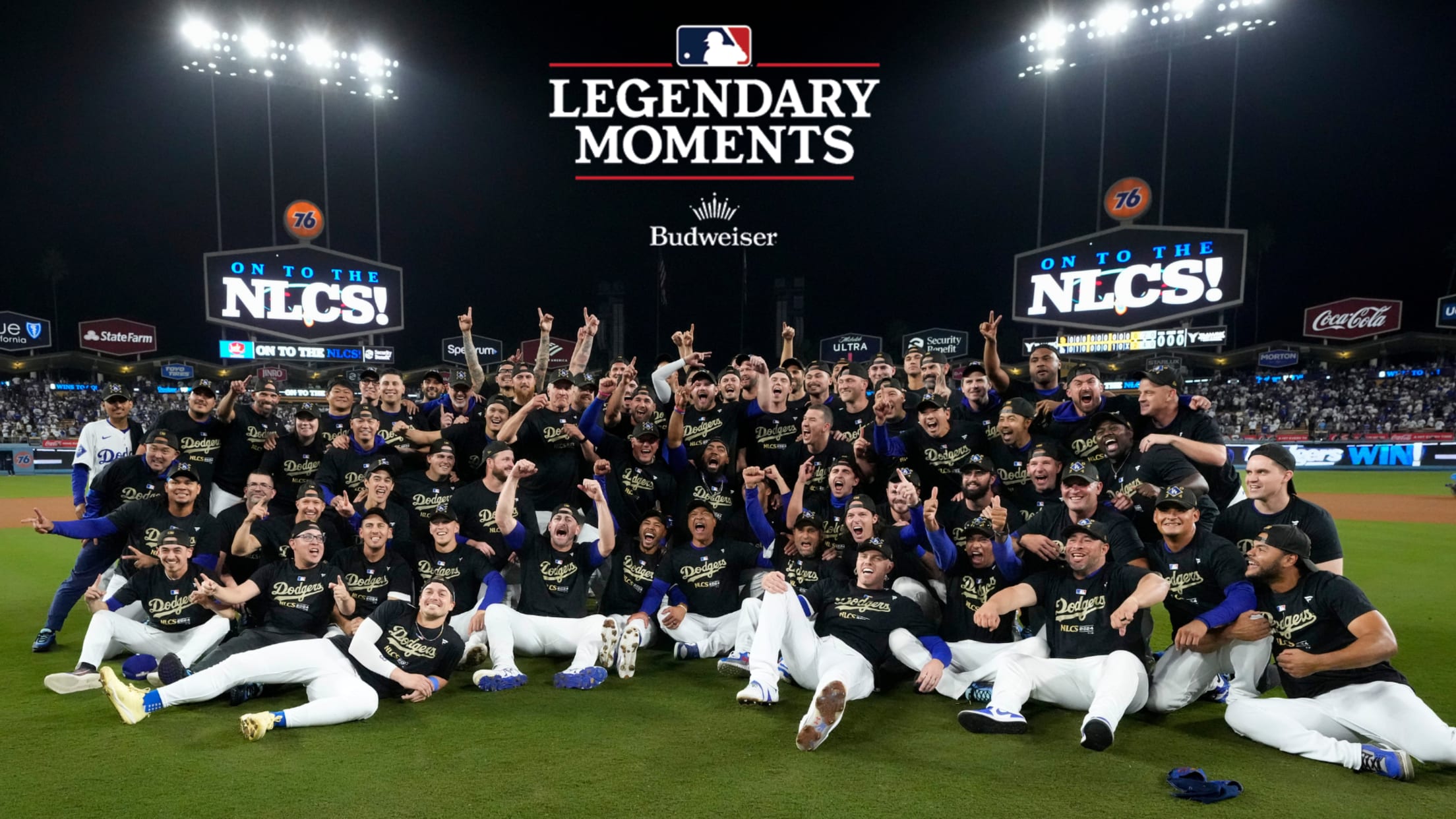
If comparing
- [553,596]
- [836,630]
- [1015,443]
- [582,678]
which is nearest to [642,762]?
[582,678]

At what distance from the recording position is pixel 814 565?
23.5 feet

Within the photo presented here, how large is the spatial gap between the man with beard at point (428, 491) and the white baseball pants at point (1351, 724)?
22.8 feet

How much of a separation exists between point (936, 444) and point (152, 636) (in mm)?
7105

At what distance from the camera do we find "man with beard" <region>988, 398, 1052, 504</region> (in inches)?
288

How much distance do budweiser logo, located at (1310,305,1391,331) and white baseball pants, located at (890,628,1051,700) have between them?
1767 inches

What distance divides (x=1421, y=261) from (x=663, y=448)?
227 ft

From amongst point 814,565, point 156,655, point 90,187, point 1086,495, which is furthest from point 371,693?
point 90,187

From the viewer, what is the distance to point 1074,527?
590 centimetres

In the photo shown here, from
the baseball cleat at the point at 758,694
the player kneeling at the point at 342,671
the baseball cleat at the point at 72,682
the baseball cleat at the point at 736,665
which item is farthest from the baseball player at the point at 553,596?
the baseball cleat at the point at 72,682

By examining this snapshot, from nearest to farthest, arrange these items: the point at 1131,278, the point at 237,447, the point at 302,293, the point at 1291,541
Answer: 1. the point at 1291,541
2. the point at 237,447
3. the point at 1131,278
4. the point at 302,293

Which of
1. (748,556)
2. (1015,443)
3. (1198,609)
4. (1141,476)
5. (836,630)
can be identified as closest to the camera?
(1198,609)

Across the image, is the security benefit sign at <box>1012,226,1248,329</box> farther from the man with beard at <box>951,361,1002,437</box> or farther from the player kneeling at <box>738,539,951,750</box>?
the player kneeling at <box>738,539,951,750</box>

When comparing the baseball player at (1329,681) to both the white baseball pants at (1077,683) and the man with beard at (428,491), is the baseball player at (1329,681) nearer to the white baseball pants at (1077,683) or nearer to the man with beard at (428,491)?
the white baseball pants at (1077,683)

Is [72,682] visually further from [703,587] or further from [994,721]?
[994,721]
